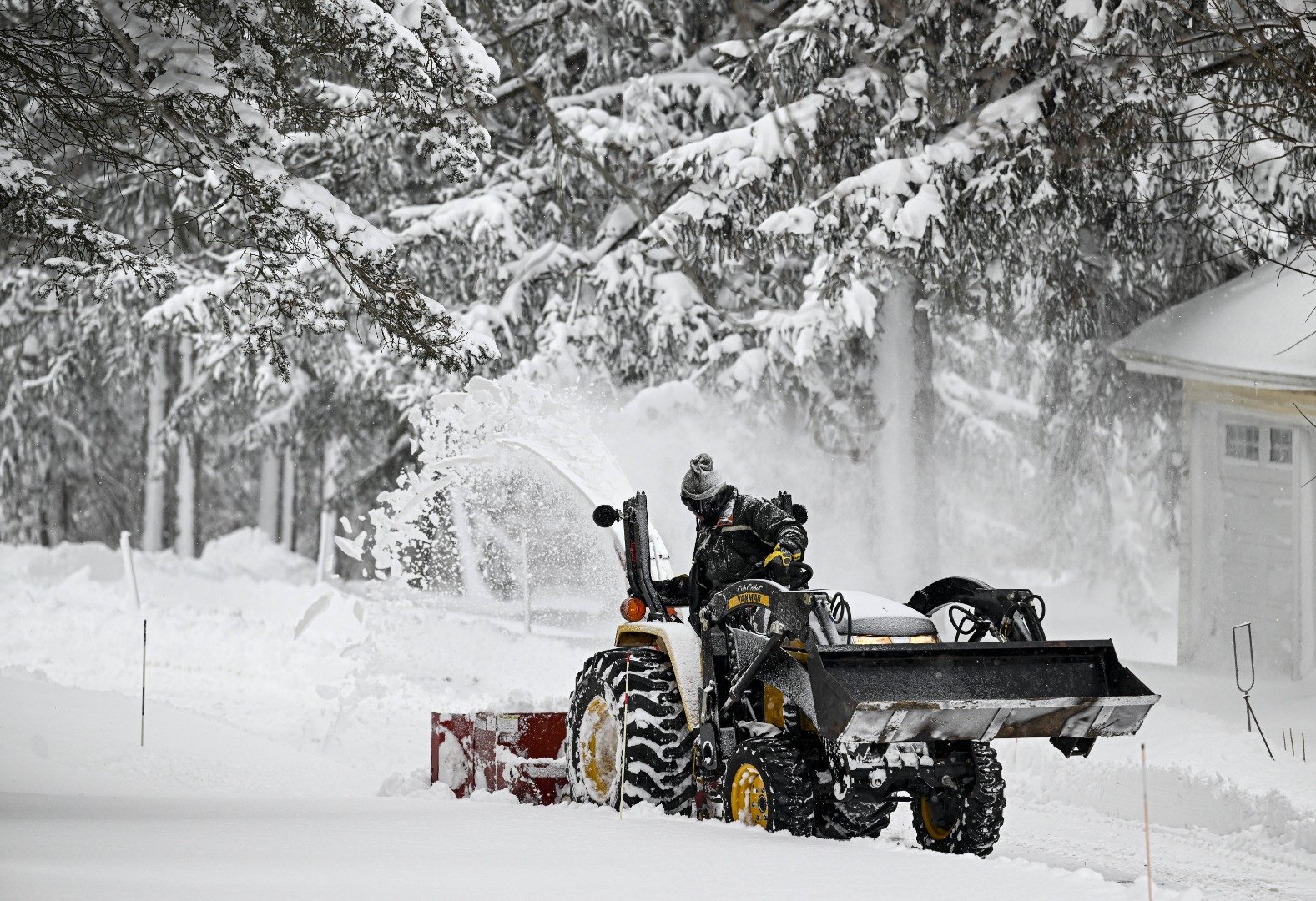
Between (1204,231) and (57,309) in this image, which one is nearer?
(1204,231)

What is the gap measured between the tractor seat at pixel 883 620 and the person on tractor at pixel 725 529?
1.61 feet

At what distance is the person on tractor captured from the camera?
24.2 feet

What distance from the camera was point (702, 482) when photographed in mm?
7625

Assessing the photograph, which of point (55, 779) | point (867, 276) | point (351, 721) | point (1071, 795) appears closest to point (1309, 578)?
point (867, 276)

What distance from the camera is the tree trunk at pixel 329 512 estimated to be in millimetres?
25562

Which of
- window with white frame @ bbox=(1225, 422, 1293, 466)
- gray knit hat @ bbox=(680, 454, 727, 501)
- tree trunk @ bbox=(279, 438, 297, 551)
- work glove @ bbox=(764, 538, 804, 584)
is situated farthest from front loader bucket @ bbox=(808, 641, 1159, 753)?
tree trunk @ bbox=(279, 438, 297, 551)

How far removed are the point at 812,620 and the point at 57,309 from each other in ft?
78.3

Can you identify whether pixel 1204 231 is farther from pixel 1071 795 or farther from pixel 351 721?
pixel 351 721

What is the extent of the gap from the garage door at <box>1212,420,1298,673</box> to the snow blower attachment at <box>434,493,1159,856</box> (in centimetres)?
918

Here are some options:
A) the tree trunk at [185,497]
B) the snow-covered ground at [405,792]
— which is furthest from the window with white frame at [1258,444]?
the tree trunk at [185,497]

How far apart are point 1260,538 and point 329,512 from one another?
16294mm

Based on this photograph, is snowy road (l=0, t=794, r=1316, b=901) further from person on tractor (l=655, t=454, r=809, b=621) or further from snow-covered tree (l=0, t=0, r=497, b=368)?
snow-covered tree (l=0, t=0, r=497, b=368)

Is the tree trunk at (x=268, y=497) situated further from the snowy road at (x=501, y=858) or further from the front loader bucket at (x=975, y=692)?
the front loader bucket at (x=975, y=692)

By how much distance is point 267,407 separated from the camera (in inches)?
1235
